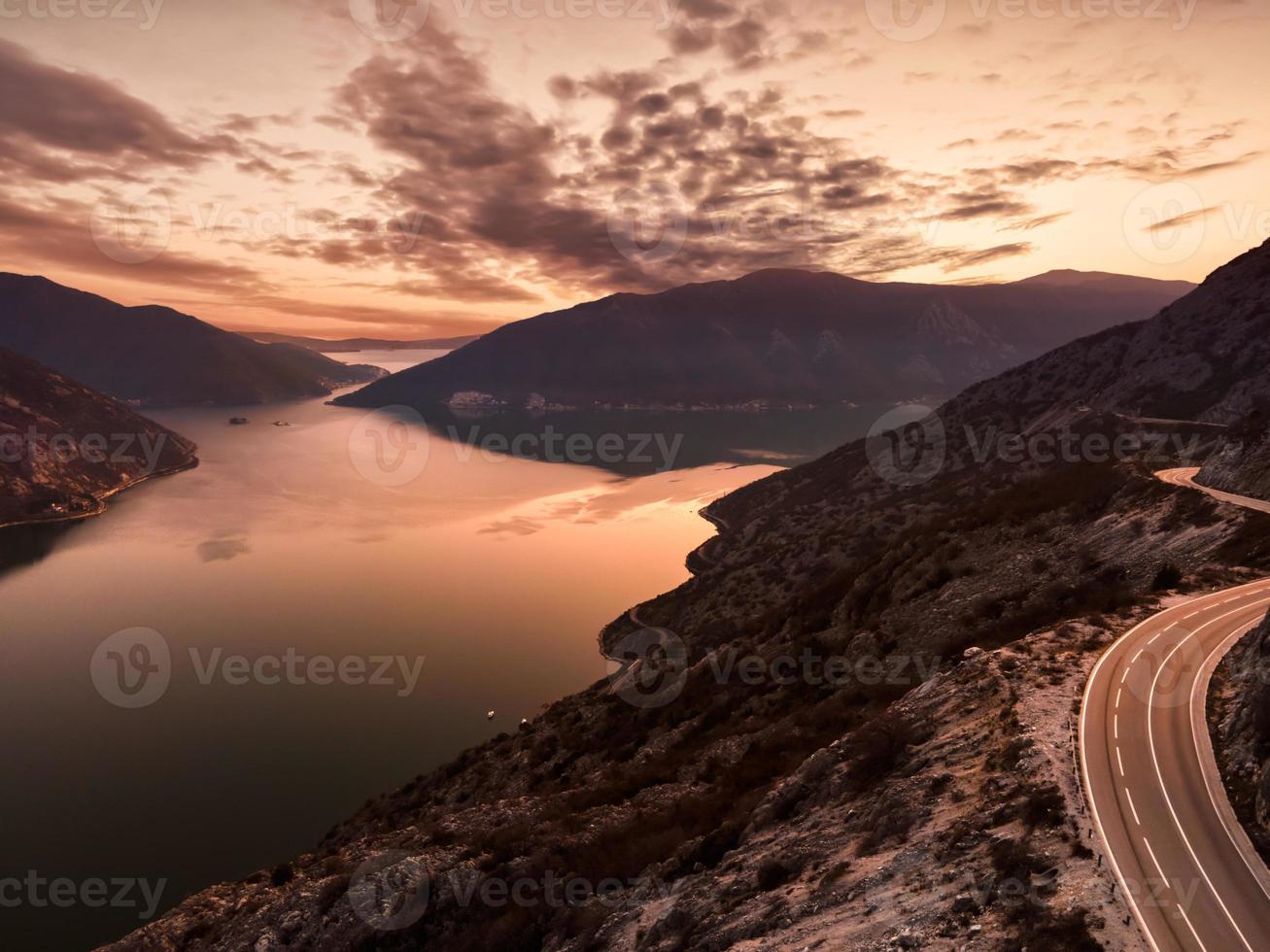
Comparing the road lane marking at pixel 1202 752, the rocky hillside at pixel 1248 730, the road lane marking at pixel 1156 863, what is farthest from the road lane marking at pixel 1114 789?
the rocky hillside at pixel 1248 730

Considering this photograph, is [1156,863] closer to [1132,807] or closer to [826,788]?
[1132,807]

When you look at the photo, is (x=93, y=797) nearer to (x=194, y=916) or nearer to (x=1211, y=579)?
(x=194, y=916)

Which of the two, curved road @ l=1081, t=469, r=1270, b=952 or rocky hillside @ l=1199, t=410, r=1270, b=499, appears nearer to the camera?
curved road @ l=1081, t=469, r=1270, b=952

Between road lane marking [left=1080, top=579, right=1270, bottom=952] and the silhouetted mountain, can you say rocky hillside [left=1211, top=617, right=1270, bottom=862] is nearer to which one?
road lane marking [left=1080, top=579, right=1270, bottom=952]

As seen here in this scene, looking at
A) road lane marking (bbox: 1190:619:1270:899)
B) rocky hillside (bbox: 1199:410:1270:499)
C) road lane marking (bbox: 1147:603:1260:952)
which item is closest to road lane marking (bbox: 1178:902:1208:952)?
road lane marking (bbox: 1147:603:1260:952)

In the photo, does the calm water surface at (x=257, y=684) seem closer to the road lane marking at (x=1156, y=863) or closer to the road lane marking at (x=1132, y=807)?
the road lane marking at (x=1132, y=807)

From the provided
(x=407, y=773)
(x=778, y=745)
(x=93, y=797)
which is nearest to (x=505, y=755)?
(x=407, y=773)
